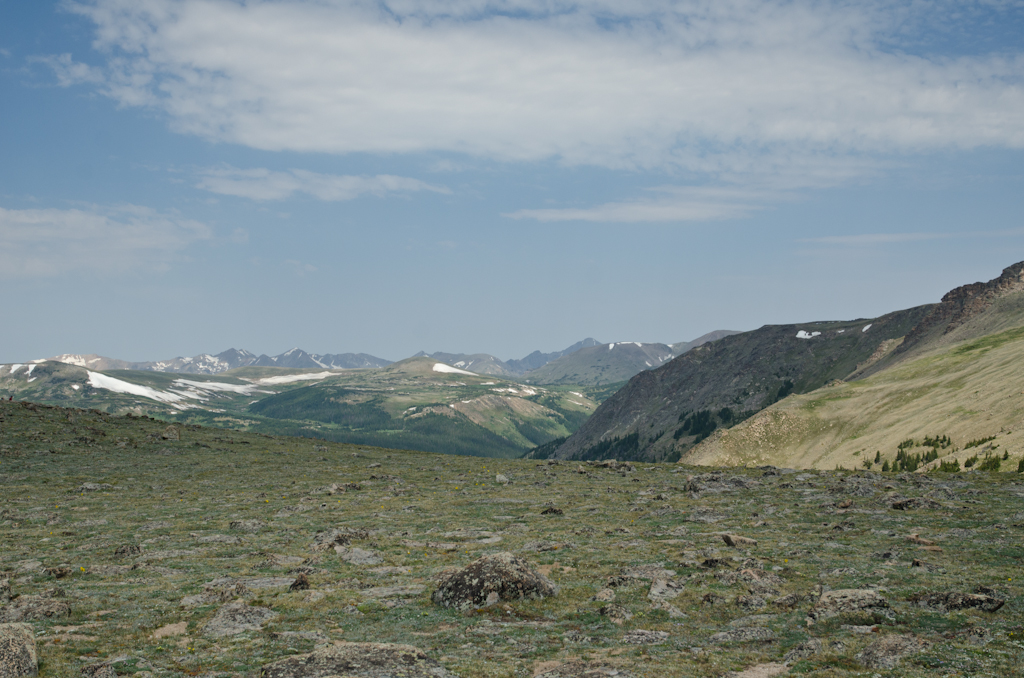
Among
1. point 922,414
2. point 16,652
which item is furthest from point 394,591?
point 922,414

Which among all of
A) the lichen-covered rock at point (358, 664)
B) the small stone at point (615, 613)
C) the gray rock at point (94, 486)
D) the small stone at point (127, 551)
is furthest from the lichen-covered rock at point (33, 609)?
the gray rock at point (94, 486)

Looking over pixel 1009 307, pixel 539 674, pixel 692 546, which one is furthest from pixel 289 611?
pixel 1009 307

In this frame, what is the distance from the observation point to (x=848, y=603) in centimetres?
1511

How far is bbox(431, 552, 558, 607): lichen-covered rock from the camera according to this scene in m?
17.1

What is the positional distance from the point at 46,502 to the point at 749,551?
3561 cm

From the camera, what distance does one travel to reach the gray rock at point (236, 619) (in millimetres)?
15195

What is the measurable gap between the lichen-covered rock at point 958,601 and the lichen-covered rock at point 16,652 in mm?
20180

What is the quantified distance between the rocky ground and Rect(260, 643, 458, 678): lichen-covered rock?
6 centimetres

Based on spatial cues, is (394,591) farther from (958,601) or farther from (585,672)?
(958,601)

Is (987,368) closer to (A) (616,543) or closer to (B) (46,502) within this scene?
(A) (616,543)

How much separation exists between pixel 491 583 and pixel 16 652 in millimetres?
10779

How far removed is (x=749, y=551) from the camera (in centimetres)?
2191

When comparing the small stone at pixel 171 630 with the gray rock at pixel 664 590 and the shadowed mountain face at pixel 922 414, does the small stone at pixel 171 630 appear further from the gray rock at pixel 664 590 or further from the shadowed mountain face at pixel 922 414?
the shadowed mountain face at pixel 922 414

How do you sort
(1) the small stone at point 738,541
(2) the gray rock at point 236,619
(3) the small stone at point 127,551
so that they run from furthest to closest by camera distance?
(1) the small stone at point 738,541 → (3) the small stone at point 127,551 → (2) the gray rock at point 236,619
